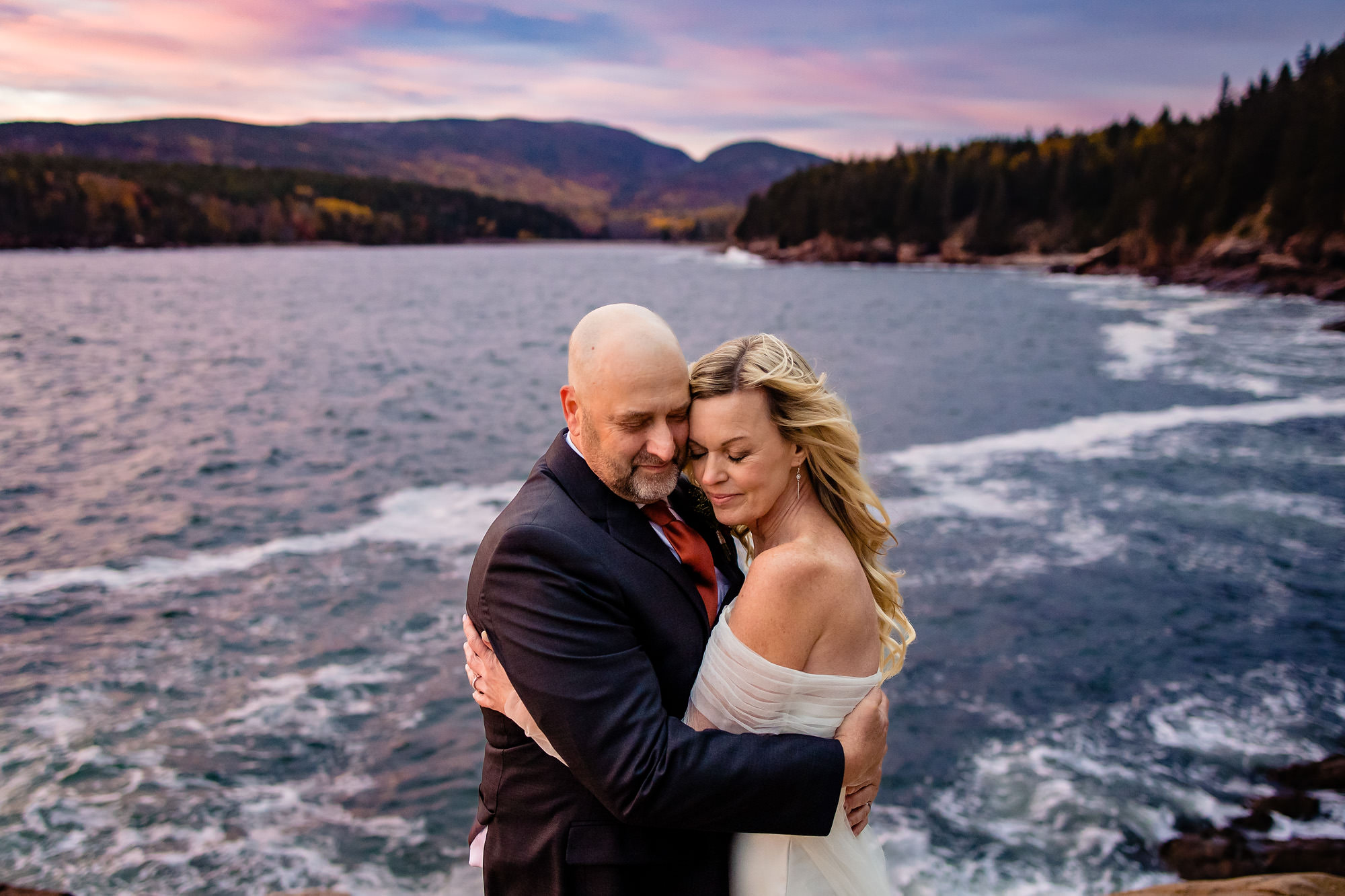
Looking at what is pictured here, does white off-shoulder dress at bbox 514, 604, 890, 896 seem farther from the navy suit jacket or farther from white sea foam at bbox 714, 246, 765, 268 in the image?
white sea foam at bbox 714, 246, 765, 268

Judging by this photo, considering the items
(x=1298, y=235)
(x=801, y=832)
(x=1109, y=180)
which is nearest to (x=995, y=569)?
(x=801, y=832)

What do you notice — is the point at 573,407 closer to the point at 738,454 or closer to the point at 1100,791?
the point at 738,454

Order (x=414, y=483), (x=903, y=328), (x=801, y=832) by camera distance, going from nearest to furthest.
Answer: (x=801, y=832) < (x=414, y=483) < (x=903, y=328)

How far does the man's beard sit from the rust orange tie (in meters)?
0.09

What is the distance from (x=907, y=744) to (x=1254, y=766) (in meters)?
2.80

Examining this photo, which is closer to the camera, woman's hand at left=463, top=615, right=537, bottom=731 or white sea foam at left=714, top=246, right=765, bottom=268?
woman's hand at left=463, top=615, right=537, bottom=731

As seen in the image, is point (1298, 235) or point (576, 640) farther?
point (1298, 235)

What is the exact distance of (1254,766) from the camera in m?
7.49

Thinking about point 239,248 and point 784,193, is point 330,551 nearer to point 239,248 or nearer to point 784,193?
point 784,193

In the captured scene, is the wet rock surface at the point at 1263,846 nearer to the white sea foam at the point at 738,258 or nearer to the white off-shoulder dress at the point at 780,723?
the white off-shoulder dress at the point at 780,723

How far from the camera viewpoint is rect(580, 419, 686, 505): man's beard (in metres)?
2.49

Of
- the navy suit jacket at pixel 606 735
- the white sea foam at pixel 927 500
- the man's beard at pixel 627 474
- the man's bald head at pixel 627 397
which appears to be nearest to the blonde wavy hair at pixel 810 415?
the man's bald head at pixel 627 397

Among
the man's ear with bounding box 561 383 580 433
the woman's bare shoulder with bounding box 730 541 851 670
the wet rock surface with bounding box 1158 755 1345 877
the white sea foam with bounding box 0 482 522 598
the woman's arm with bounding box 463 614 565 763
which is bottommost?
the white sea foam with bounding box 0 482 522 598

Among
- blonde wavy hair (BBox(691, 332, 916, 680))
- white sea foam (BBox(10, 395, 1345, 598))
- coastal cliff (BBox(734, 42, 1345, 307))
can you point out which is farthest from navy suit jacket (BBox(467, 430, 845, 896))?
coastal cliff (BBox(734, 42, 1345, 307))
